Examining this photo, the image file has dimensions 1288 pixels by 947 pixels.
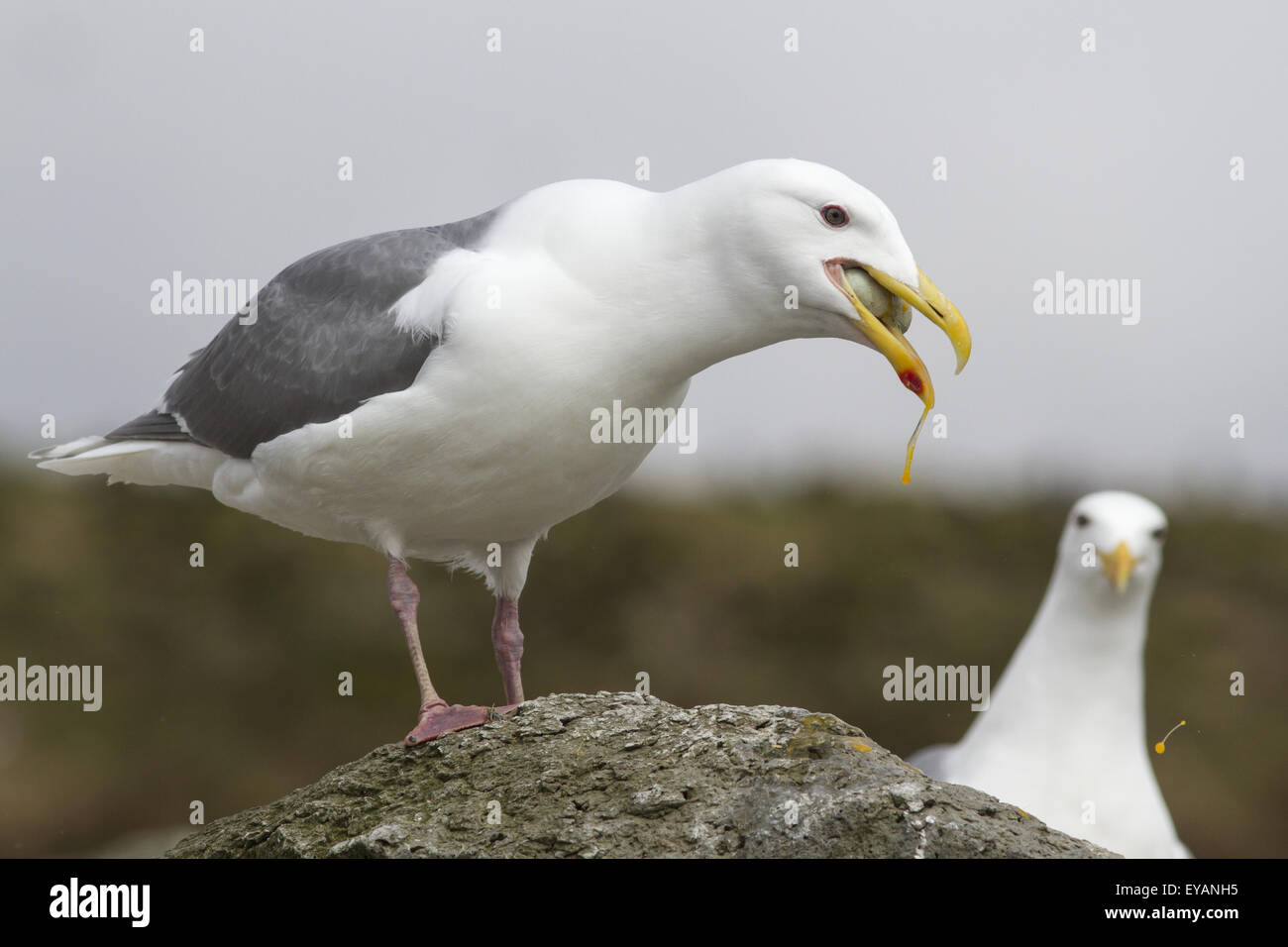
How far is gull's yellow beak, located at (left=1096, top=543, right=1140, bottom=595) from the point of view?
8.16 m

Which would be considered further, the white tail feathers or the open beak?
the white tail feathers

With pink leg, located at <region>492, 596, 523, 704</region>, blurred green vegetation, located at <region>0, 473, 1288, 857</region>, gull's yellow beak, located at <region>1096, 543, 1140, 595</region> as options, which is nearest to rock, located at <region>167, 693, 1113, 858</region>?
pink leg, located at <region>492, 596, 523, 704</region>

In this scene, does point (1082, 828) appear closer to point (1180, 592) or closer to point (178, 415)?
point (178, 415)

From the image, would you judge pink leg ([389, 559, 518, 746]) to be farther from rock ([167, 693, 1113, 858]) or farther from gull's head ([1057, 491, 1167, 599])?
gull's head ([1057, 491, 1167, 599])

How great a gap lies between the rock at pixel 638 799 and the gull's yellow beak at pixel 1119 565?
4.19m

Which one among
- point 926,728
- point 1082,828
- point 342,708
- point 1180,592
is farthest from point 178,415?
point 1180,592

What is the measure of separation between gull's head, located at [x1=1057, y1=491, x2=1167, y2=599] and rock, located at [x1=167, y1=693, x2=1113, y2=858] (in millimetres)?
4231

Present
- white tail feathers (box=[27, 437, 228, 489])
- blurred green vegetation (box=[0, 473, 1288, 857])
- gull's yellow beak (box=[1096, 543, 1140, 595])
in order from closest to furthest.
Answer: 1. white tail feathers (box=[27, 437, 228, 489])
2. gull's yellow beak (box=[1096, 543, 1140, 595])
3. blurred green vegetation (box=[0, 473, 1288, 857])

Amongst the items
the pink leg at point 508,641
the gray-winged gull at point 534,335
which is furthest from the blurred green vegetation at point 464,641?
the gray-winged gull at point 534,335

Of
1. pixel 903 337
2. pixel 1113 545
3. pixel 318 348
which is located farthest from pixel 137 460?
pixel 1113 545

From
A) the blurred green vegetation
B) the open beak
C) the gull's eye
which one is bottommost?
the blurred green vegetation

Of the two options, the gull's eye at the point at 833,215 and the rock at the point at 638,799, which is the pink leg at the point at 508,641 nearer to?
the rock at the point at 638,799

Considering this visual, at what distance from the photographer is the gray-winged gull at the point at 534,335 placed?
185 inches

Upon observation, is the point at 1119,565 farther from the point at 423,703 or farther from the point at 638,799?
the point at 638,799
